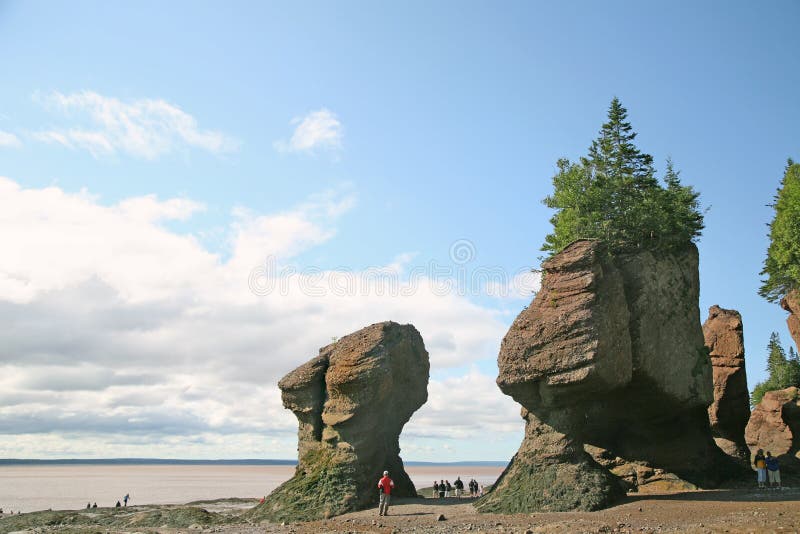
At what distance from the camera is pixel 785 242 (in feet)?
150

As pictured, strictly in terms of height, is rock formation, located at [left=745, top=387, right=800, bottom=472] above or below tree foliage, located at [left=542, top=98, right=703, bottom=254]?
below

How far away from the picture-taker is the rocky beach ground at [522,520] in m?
21.8

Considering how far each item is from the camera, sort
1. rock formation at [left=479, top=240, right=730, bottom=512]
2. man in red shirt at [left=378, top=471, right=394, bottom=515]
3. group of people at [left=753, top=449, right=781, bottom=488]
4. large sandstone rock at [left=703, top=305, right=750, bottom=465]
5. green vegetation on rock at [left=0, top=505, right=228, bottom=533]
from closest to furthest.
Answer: rock formation at [left=479, top=240, right=730, bottom=512], man in red shirt at [left=378, top=471, right=394, bottom=515], group of people at [left=753, top=449, right=781, bottom=488], green vegetation on rock at [left=0, top=505, right=228, bottom=533], large sandstone rock at [left=703, top=305, right=750, bottom=465]

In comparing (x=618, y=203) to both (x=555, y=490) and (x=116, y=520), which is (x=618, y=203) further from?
(x=116, y=520)

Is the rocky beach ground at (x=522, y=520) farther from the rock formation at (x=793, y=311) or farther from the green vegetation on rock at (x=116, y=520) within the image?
the rock formation at (x=793, y=311)

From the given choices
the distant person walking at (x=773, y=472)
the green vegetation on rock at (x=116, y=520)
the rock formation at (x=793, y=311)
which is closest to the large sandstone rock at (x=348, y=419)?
the green vegetation on rock at (x=116, y=520)

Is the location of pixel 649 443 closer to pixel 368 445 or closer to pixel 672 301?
pixel 672 301

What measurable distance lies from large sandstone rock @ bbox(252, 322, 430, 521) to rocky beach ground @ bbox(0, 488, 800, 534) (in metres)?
1.50

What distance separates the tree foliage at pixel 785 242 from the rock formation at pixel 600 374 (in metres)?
14.5

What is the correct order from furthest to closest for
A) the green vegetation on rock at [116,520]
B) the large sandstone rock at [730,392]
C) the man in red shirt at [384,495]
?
the large sandstone rock at [730,392] → the green vegetation on rock at [116,520] → the man in red shirt at [384,495]

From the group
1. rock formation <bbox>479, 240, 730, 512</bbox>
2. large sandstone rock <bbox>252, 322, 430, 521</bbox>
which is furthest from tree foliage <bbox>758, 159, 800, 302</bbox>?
large sandstone rock <bbox>252, 322, 430, 521</bbox>

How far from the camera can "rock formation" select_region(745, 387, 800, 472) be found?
41750mm

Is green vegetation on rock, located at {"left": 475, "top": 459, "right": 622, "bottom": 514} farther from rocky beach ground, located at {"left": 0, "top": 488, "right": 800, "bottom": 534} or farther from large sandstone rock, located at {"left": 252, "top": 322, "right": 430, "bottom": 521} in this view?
large sandstone rock, located at {"left": 252, "top": 322, "right": 430, "bottom": 521}

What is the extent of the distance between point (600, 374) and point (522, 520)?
6.66 meters
